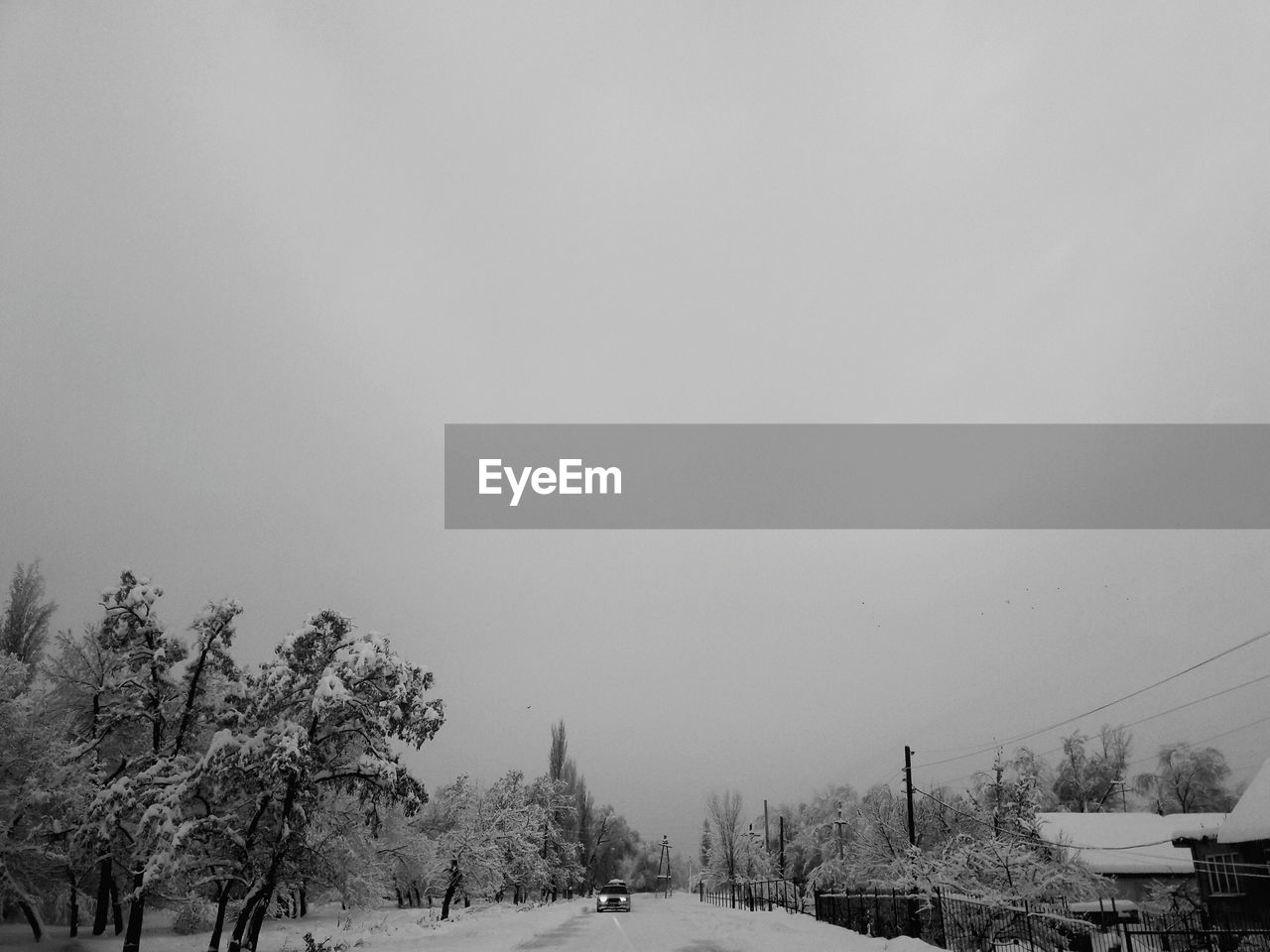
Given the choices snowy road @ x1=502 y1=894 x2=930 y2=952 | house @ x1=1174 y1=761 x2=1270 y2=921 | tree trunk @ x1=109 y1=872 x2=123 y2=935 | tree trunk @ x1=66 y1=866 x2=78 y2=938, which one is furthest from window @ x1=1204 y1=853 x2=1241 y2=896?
tree trunk @ x1=109 y1=872 x2=123 y2=935

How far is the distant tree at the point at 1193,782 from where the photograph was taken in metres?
84.3

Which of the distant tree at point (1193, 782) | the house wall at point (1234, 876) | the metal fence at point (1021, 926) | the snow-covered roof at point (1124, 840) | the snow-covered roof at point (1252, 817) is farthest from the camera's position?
the distant tree at point (1193, 782)

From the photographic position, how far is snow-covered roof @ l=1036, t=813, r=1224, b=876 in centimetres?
4922

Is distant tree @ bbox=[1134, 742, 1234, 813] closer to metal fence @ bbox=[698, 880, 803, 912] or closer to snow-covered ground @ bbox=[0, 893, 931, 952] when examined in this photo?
metal fence @ bbox=[698, 880, 803, 912]

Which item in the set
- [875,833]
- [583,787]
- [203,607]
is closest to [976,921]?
[203,607]

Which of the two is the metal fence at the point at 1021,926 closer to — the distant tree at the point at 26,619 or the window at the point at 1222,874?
the window at the point at 1222,874

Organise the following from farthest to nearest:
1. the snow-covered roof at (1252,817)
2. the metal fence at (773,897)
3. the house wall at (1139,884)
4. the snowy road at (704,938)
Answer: the metal fence at (773,897) → the house wall at (1139,884) → the snow-covered roof at (1252,817) → the snowy road at (704,938)

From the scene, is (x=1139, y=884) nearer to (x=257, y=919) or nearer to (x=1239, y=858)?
(x=1239, y=858)

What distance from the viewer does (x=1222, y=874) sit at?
121 ft

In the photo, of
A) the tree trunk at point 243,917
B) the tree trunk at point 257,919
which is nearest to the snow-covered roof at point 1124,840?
the tree trunk at point 257,919

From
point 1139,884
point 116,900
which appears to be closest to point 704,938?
point 116,900

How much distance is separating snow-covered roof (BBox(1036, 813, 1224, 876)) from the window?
7364 mm

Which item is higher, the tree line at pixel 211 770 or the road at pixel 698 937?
the tree line at pixel 211 770

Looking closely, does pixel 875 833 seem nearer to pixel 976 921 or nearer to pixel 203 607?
pixel 976 921
